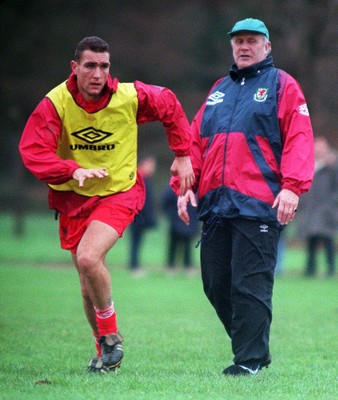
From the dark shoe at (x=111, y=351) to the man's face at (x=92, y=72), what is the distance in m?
1.73

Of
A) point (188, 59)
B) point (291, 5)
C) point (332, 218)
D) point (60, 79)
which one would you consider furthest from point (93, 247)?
point (188, 59)

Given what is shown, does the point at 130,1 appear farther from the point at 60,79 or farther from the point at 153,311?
the point at 153,311

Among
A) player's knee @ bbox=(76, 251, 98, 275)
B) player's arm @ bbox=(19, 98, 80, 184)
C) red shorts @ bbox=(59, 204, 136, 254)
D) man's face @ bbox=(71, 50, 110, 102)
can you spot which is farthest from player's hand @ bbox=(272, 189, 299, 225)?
man's face @ bbox=(71, 50, 110, 102)

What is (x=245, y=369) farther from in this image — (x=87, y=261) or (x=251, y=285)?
(x=87, y=261)

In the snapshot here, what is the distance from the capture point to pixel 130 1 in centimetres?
3941

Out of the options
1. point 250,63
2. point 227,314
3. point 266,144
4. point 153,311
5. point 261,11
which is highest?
point 261,11

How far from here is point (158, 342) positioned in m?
9.97

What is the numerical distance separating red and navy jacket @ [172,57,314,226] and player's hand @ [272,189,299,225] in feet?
0.33

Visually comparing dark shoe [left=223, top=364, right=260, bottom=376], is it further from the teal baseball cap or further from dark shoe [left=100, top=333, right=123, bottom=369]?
the teal baseball cap

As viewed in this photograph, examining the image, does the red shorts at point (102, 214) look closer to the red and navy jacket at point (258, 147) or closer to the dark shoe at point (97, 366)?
the red and navy jacket at point (258, 147)

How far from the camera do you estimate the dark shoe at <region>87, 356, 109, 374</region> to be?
25.3ft

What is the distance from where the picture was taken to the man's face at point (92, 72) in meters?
7.64

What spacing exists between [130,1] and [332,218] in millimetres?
21710

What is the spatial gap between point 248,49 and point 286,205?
1238 millimetres
